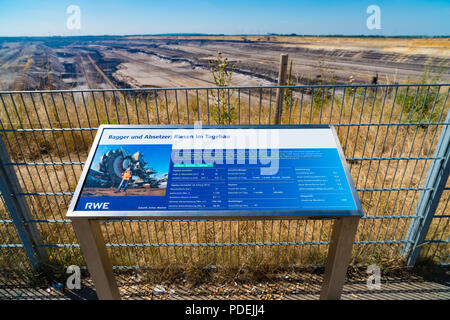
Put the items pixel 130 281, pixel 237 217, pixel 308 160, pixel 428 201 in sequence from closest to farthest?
pixel 237 217
pixel 308 160
pixel 428 201
pixel 130 281

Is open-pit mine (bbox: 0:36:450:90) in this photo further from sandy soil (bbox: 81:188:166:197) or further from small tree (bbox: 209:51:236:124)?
sandy soil (bbox: 81:188:166:197)

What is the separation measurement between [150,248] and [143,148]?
173 cm

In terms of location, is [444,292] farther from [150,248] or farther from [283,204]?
[150,248]

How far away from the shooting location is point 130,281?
353 cm

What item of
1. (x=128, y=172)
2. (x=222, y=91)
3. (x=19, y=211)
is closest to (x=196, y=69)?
(x=222, y=91)

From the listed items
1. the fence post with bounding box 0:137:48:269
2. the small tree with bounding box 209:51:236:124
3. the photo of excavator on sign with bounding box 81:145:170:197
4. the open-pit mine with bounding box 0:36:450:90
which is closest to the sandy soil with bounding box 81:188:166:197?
the photo of excavator on sign with bounding box 81:145:170:197

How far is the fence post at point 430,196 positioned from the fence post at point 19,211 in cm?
406

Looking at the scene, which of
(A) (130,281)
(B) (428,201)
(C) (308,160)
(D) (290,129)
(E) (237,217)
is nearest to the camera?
(E) (237,217)

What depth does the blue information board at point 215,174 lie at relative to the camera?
6.61 feet

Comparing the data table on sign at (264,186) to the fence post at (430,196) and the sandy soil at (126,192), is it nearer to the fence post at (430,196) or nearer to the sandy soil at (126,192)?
the sandy soil at (126,192)

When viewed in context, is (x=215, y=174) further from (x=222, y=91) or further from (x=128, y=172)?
(x=222, y=91)

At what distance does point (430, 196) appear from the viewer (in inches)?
122

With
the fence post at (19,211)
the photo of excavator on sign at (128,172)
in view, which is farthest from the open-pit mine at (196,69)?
the fence post at (19,211)
